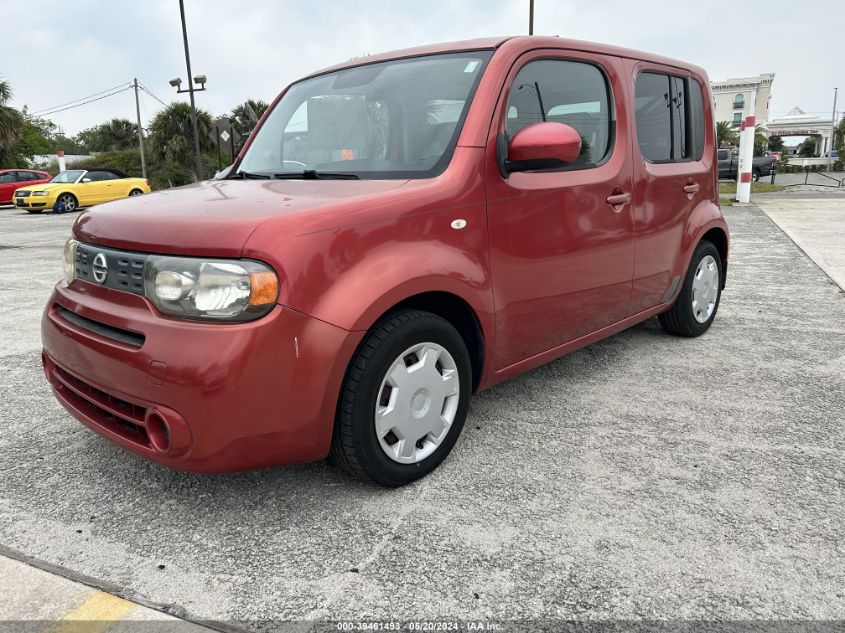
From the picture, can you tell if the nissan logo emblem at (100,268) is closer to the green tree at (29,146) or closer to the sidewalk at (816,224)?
the sidewalk at (816,224)

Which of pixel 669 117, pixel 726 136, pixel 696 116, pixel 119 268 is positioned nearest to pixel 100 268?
pixel 119 268

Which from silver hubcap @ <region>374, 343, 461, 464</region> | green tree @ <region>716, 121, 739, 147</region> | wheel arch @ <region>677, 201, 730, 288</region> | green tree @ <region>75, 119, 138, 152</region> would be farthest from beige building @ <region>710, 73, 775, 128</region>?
silver hubcap @ <region>374, 343, 461, 464</region>

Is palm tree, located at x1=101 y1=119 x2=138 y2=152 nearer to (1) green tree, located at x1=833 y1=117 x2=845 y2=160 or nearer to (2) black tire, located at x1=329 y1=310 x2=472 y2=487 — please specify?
(2) black tire, located at x1=329 y1=310 x2=472 y2=487

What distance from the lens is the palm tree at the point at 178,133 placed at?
33188mm

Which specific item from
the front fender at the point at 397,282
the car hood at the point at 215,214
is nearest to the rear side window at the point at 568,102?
the front fender at the point at 397,282

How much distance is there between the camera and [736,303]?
5.40 meters

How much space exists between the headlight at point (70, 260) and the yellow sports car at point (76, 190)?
17165 mm

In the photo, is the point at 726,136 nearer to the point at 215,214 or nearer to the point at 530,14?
the point at 530,14

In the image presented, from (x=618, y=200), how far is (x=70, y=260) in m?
2.48

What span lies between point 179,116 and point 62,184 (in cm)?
1575

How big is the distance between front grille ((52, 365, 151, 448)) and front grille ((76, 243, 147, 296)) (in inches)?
14.4

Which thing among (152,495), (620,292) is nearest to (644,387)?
(620,292)

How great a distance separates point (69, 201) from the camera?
1930 cm

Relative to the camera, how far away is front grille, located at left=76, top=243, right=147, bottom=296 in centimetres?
214
